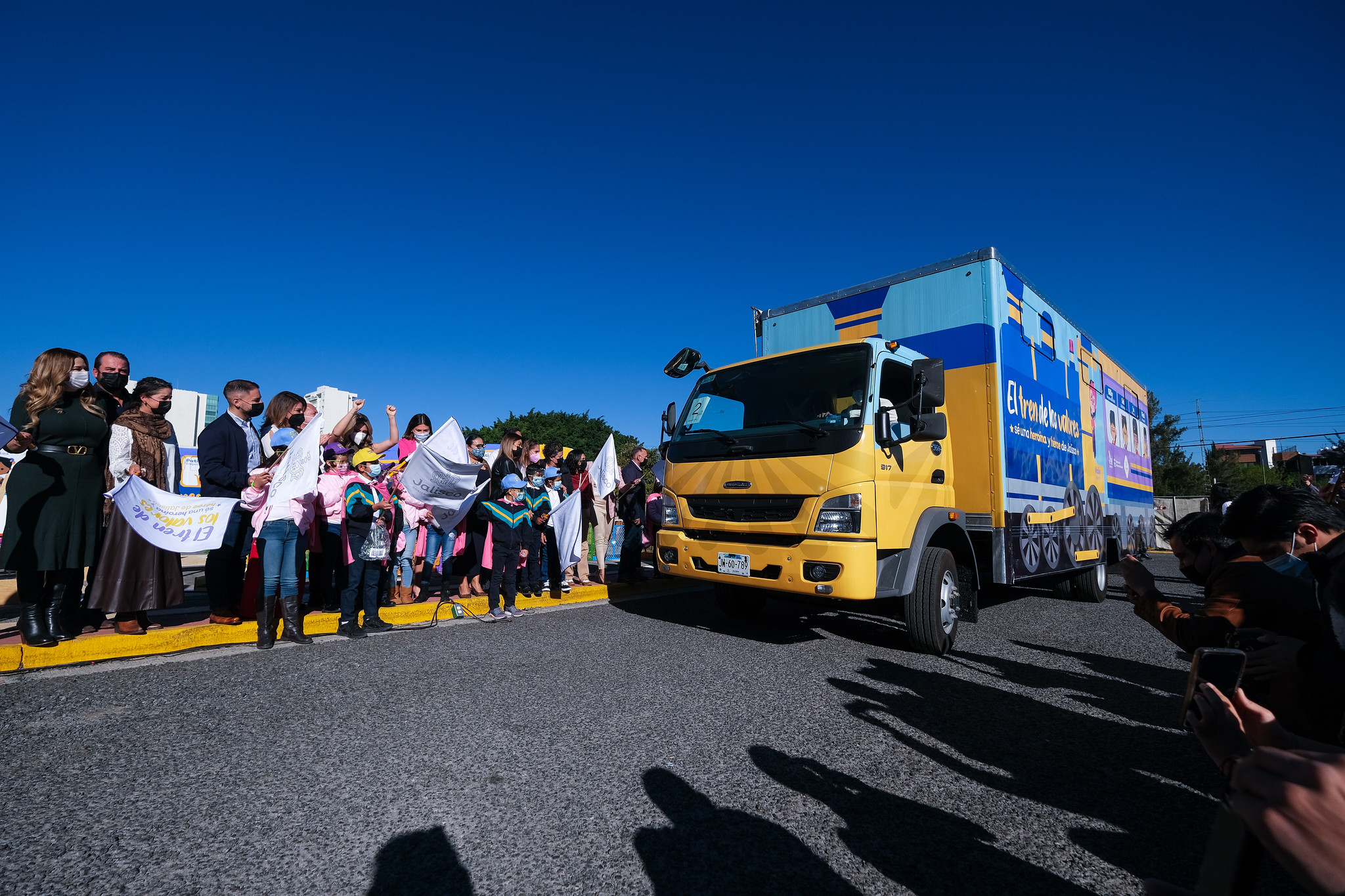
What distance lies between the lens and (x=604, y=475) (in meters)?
8.77

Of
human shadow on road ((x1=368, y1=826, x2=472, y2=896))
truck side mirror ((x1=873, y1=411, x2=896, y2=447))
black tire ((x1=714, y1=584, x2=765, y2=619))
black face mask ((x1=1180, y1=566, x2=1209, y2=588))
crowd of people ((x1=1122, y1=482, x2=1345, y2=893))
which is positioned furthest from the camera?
black tire ((x1=714, y1=584, x2=765, y2=619))

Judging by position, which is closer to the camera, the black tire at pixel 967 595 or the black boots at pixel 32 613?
the black boots at pixel 32 613

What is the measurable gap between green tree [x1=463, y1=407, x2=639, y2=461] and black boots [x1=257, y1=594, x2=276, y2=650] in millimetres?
48422

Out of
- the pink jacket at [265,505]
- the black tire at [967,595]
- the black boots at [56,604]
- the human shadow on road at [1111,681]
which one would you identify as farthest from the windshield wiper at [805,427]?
the black boots at [56,604]

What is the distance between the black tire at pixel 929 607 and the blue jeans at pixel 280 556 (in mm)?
4791

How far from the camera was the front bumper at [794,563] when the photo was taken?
452cm

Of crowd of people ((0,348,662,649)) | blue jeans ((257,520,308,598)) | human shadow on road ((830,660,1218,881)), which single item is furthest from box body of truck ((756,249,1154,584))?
blue jeans ((257,520,308,598))

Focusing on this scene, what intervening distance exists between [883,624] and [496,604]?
3856 millimetres

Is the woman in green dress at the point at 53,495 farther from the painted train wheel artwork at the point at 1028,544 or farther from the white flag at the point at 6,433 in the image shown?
the painted train wheel artwork at the point at 1028,544

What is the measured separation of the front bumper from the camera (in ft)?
14.8

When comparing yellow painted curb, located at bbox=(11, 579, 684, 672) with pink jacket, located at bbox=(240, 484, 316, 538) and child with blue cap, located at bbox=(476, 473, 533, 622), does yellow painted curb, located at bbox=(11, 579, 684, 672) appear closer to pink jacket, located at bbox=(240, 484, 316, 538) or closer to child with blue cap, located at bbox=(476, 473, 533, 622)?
child with blue cap, located at bbox=(476, 473, 533, 622)

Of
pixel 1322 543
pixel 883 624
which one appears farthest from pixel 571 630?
pixel 1322 543

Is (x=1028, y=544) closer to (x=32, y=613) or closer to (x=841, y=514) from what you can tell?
(x=841, y=514)

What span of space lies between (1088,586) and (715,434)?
20.1ft
